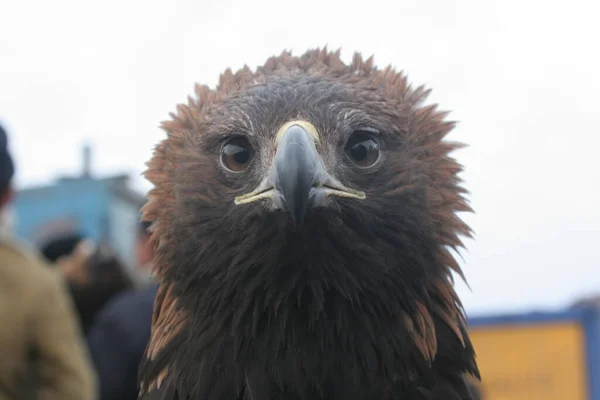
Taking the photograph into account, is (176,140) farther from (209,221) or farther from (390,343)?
(390,343)

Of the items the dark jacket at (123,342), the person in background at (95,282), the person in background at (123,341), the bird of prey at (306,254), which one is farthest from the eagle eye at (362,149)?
the person in background at (95,282)

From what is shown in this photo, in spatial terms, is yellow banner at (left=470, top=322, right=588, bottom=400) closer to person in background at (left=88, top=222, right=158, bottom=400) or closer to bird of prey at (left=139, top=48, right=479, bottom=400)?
person in background at (left=88, top=222, right=158, bottom=400)

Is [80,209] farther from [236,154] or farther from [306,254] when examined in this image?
[306,254]

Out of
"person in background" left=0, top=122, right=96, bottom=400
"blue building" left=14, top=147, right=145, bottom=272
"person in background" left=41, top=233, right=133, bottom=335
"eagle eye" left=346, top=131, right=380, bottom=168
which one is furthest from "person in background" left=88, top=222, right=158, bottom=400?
"blue building" left=14, top=147, right=145, bottom=272

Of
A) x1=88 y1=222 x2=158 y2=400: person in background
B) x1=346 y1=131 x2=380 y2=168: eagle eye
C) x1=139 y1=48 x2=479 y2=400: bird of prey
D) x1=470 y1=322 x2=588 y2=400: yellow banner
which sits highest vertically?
x1=346 y1=131 x2=380 y2=168: eagle eye

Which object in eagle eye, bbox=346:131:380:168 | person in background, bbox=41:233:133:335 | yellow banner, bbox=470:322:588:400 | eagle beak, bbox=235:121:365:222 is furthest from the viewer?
yellow banner, bbox=470:322:588:400

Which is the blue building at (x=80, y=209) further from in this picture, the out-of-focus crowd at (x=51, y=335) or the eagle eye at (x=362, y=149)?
the eagle eye at (x=362, y=149)
